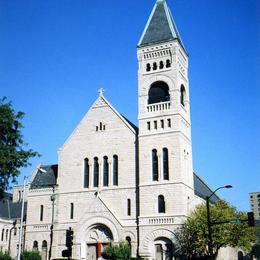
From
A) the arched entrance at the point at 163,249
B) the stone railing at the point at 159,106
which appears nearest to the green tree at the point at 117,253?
the arched entrance at the point at 163,249

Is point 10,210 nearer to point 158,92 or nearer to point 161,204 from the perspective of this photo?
point 161,204

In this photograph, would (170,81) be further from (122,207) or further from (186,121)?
(122,207)

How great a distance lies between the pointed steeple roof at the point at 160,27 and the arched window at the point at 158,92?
5.20 meters

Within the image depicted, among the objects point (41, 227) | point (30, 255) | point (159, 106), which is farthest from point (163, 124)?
point (30, 255)

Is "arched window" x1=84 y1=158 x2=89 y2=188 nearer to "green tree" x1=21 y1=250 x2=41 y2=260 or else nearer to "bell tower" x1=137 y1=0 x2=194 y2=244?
"bell tower" x1=137 y1=0 x2=194 y2=244

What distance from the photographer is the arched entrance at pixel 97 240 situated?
47094mm

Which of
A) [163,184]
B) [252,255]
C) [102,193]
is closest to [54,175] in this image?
[102,193]

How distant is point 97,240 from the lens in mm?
47375

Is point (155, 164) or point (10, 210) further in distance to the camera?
point (10, 210)

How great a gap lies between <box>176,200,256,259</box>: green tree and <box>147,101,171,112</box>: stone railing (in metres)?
11.7

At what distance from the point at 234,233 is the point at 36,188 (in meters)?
24.5

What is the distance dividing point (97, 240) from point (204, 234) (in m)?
12.6

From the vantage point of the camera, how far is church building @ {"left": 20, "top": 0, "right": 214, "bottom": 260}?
45.1 m

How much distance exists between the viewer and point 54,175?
54375 mm
